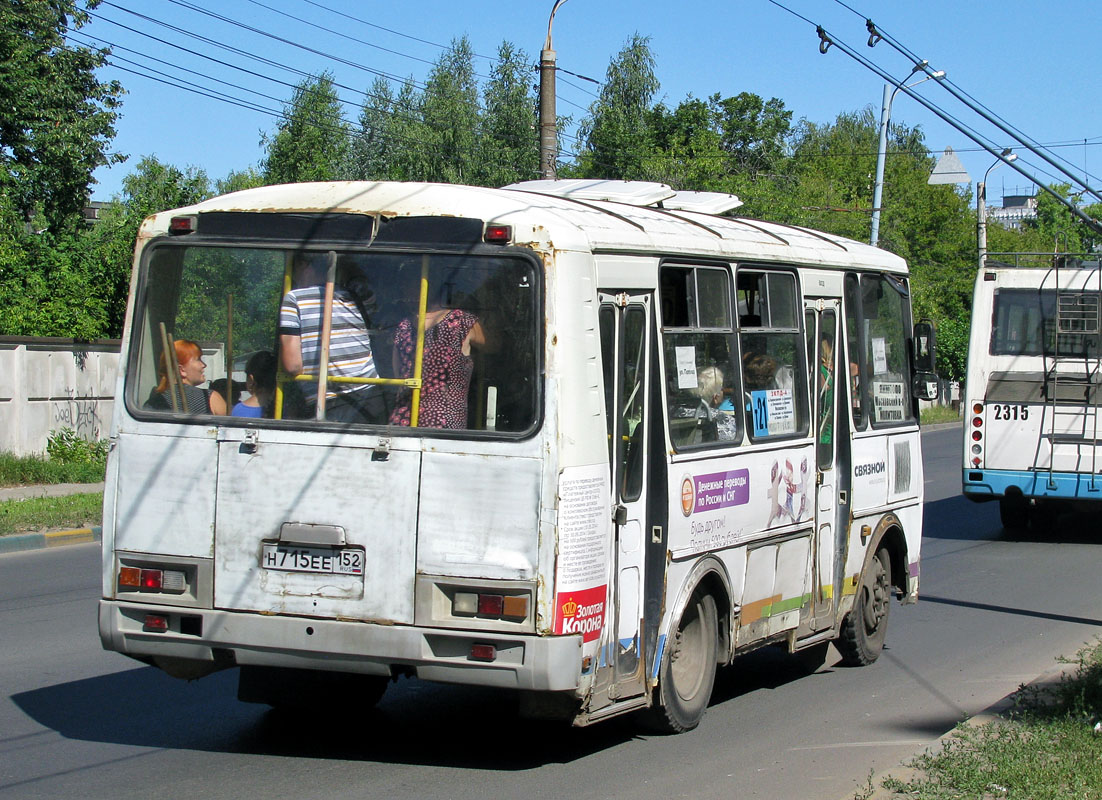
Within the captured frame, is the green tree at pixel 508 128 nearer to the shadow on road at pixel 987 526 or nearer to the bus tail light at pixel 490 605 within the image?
the shadow on road at pixel 987 526

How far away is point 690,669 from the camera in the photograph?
7188 mm

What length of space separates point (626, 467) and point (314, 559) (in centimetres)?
153

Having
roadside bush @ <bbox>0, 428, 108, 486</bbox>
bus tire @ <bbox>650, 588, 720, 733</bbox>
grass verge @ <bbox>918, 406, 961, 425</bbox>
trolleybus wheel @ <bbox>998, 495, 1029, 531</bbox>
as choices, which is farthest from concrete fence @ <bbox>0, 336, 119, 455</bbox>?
grass verge @ <bbox>918, 406, 961, 425</bbox>

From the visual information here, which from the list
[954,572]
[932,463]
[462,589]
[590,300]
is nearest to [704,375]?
[590,300]

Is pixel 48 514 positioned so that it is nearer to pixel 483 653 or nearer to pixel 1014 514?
pixel 483 653

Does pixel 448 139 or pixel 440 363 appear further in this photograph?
pixel 448 139

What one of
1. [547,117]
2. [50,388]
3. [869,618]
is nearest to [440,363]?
[869,618]

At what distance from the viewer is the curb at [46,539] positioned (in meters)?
14.0

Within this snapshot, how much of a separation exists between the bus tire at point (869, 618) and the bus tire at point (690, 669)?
7.26 ft

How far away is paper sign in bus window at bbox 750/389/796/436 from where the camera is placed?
774 cm

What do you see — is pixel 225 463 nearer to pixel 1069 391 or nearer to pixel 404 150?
pixel 1069 391

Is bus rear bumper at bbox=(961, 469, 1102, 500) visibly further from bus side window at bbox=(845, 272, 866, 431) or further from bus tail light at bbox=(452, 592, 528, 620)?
bus tail light at bbox=(452, 592, 528, 620)

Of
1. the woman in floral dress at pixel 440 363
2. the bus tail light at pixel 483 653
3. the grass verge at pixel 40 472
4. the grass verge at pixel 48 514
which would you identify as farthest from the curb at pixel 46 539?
the bus tail light at pixel 483 653

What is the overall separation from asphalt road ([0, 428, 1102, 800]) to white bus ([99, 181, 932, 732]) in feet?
1.12
